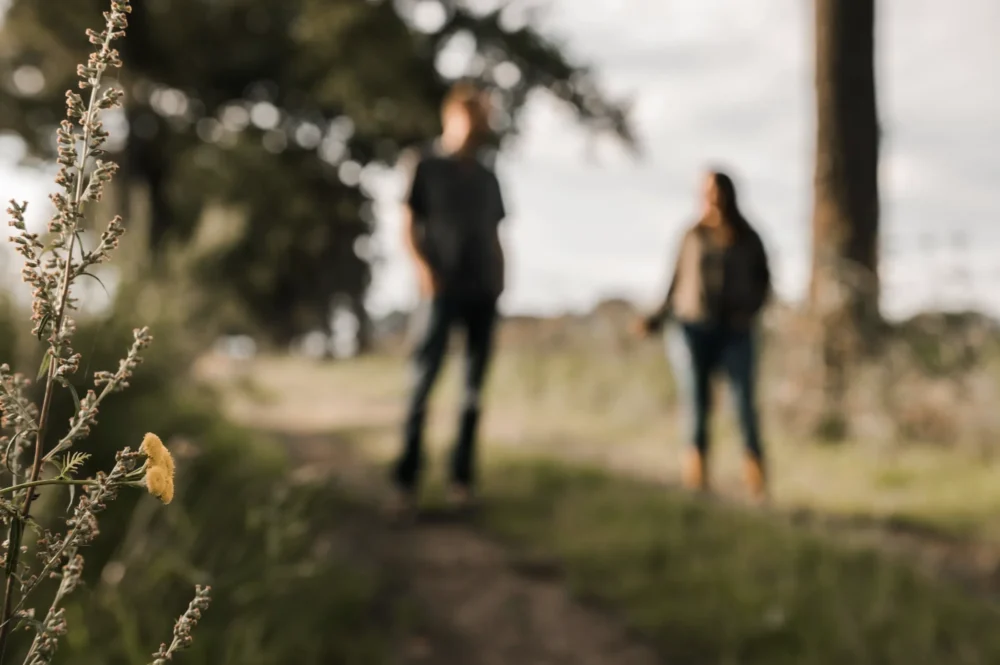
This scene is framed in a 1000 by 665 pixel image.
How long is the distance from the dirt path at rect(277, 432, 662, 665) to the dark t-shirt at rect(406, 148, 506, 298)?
1220 millimetres

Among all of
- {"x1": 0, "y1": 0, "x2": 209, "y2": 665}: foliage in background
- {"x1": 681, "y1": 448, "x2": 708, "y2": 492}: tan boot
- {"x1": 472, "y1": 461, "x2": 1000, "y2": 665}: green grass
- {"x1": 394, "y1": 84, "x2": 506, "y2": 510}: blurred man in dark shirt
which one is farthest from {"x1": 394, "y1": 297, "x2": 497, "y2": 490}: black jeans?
{"x1": 0, "y1": 0, "x2": 209, "y2": 665}: foliage in background

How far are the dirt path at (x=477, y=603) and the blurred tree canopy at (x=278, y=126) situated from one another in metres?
9.96

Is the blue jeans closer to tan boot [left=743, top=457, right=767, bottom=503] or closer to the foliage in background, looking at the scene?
tan boot [left=743, top=457, right=767, bottom=503]

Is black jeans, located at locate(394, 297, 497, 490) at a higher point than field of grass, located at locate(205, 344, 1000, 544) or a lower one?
higher

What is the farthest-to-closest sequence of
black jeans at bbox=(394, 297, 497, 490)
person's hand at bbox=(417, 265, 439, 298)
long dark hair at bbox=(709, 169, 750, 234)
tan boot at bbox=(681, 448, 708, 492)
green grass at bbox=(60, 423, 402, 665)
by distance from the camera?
1. tan boot at bbox=(681, 448, 708, 492)
2. long dark hair at bbox=(709, 169, 750, 234)
3. black jeans at bbox=(394, 297, 497, 490)
4. person's hand at bbox=(417, 265, 439, 298)
5. green grass at bbox=(60, 423, 402, 665)

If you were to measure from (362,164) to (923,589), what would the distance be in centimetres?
1615

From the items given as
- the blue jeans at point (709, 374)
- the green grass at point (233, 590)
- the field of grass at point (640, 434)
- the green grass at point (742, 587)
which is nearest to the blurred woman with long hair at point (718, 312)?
the blue jeans at point (709, 374)

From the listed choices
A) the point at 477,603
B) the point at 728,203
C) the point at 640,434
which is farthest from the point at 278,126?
the point at 477,603

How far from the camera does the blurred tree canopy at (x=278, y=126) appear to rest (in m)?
15.3

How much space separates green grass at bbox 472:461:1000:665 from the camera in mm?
2830

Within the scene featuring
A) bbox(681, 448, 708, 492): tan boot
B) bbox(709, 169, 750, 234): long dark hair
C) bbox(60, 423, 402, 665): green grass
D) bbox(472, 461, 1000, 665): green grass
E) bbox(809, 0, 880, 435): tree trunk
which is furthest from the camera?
bbox(809, 0, 880, 435): tree trunk

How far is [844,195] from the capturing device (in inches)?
262

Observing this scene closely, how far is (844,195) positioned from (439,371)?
3.91 meters

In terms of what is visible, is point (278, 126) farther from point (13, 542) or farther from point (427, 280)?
point (13, 542)
